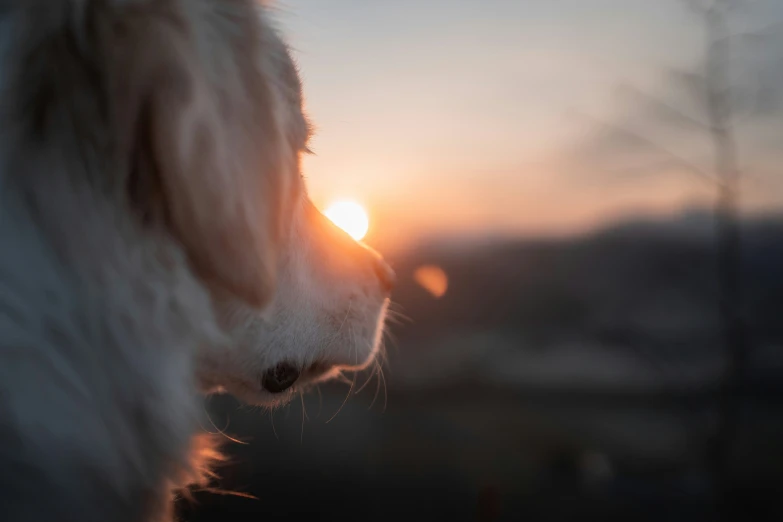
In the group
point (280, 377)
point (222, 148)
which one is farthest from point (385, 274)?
point (222, 148)

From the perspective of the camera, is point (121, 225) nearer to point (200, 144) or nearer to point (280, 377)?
point (200, 144)

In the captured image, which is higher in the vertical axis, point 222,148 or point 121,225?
point 222,148

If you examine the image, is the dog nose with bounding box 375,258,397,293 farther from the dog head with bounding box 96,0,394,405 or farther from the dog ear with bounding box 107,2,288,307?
the dog ear with bounding box 107,2,288,307

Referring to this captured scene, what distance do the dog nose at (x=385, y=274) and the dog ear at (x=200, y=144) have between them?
1.51 feet

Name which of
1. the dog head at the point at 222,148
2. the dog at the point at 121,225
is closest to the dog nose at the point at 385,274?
the dog head at the point at 222,148

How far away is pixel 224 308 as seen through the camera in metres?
0.96

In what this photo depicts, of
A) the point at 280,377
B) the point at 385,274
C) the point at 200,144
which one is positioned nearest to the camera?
the point at 200,144

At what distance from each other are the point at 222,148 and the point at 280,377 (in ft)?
1.80

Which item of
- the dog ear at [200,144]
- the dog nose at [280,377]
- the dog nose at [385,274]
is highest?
the dog nose at [385,274]

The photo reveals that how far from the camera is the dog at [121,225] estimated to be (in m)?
0.71

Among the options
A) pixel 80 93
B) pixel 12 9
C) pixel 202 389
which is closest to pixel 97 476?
pixel 202 389

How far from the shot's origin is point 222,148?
2.57 ft

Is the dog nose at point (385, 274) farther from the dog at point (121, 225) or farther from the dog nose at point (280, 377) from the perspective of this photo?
the dog at point (121, 225)

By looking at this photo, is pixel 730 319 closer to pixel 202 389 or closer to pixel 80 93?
pixel 202 389
